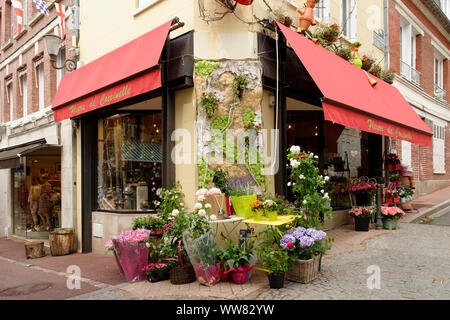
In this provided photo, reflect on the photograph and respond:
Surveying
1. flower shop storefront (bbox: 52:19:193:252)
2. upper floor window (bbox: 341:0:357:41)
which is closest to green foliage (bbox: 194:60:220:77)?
flower shop storefront (bbox: 52:19:193:252)

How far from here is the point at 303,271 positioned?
442cm

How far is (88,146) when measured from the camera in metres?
8.40

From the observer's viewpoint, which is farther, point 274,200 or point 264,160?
point 264,160

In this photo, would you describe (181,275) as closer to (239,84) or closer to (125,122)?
(239,84)

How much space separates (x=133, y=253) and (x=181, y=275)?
0.83 metres

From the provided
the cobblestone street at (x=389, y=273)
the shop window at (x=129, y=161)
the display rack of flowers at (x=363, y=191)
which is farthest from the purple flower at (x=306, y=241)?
the display rack of flowers at (x=363, y=191)

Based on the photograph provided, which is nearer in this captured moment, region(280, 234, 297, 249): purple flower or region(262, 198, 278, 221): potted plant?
region(280, 234, 297, 249): purple flower

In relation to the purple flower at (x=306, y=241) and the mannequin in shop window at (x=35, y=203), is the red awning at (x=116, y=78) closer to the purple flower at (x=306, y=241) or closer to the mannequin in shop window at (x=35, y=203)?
the purple flower at (x=306, y=241)

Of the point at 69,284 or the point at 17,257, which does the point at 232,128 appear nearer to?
the point at 69,284

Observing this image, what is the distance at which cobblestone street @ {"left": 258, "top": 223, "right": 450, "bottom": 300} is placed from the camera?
4.03m

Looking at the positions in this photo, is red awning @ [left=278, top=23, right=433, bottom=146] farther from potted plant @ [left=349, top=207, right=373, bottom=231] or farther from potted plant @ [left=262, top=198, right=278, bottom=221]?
potted plant @ [left=349, top=207, right=373, bottom=231]

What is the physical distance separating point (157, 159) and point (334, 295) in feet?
14.7

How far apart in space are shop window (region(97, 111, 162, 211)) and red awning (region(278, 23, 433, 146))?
3.27 metres
